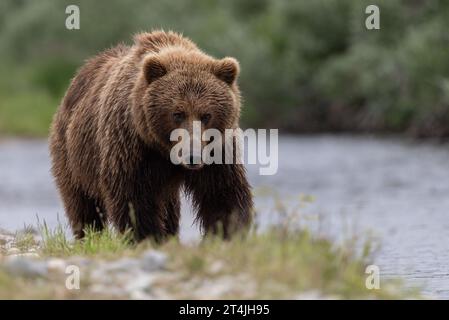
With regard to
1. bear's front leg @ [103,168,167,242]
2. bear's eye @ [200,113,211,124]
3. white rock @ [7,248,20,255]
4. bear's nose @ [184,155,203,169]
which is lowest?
white rock @ [7,248,20,255]

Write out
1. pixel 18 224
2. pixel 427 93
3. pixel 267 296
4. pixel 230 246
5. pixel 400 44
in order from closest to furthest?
pixel 267 296 → pixel 230 246 → pixel 18 224 → pixel 427 93 → pixel 400 44

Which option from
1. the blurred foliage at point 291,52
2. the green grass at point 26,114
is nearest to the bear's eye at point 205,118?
the blurred foliage at point 291,52

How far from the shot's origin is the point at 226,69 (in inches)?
306

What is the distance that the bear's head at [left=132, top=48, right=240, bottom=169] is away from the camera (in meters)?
7.47

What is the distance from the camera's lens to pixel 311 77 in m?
37.7

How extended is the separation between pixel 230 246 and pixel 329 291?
74 centimetres

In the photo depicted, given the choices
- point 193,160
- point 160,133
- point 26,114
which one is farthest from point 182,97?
point 26,114

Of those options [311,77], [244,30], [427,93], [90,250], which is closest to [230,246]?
[90,250]

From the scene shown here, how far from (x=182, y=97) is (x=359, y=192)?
42.6 feet

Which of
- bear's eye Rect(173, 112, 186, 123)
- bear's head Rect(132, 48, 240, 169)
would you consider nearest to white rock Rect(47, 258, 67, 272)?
bear's head Rect(132, 48, 240, 169)

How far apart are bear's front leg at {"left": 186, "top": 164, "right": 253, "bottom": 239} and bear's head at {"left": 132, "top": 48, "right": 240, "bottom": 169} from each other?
31 centimetres

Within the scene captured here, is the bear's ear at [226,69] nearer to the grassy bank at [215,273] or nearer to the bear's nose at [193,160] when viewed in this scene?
the bear's nose at [193,160]

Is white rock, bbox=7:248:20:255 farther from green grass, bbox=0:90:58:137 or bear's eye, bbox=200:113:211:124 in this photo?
green grass, bbox=0:90:58:137
